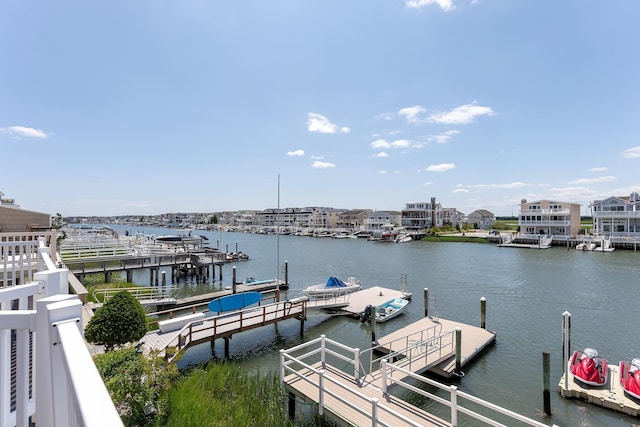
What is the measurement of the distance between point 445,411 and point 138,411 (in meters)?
8.54

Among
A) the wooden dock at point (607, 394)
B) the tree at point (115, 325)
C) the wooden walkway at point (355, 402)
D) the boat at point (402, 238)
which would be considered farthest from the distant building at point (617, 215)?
the tree at point (115, 325)

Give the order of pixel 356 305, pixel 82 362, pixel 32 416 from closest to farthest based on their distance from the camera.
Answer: pixel 82 362, pixel 32 416, pixel 356 305

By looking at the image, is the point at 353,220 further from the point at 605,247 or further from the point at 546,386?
the point at 546,386

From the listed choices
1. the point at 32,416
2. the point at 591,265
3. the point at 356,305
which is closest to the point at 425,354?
the point at 356,305

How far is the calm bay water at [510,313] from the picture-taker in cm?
1177

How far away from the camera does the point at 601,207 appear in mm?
58000

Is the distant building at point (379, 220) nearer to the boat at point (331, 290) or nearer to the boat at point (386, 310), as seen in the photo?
the boat at point (331, 290)

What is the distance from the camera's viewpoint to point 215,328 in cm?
1298

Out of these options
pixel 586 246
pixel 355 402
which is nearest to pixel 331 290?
pixel 355 402

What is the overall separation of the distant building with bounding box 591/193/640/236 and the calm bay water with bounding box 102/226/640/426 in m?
18.6

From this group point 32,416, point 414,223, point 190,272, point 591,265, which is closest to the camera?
point 32,416

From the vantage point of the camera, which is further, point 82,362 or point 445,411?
point 445,411

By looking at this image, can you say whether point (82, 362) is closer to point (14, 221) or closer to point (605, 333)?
point (14, 221)

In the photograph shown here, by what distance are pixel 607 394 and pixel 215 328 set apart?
13.0 metres
